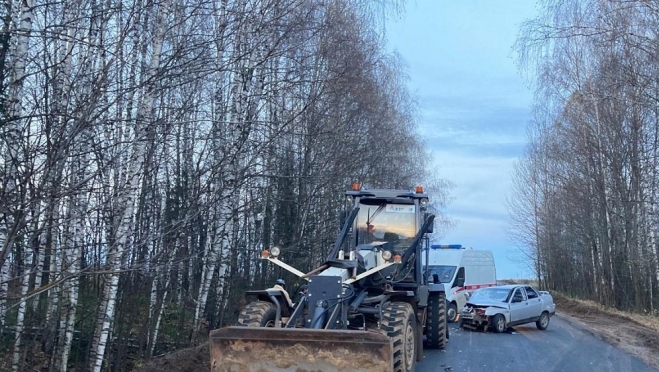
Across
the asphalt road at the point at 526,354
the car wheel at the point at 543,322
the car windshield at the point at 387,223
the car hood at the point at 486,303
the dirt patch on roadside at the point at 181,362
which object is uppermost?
the car windshield at the point at 387,223

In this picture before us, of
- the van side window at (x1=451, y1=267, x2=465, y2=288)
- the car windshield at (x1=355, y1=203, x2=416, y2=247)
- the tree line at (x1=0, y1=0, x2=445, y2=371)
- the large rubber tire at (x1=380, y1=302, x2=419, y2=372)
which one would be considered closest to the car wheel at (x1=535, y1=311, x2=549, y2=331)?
the van side window at (x1=451, y1=267, x2=465, y2=288)

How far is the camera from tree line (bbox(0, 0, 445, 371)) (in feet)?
21.0

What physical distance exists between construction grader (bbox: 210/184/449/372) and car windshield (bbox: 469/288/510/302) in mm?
5102

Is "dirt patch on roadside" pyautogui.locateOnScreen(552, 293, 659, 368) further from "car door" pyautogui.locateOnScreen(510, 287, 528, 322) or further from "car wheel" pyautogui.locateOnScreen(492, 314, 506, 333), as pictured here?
"car wheel" pyautogui.locateOnScreen(492, 314, 506, 333)

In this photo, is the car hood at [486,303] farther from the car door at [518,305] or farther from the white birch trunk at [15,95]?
the white birch trunk at [15,95]

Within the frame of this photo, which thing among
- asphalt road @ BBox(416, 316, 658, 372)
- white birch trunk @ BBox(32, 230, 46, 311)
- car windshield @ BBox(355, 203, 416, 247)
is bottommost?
asphalt road @ BBox(416, 316, 658, 372)

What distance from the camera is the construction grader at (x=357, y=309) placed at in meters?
8.48

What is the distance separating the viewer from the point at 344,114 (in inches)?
898

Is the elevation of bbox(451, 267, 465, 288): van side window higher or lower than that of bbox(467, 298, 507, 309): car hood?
higher

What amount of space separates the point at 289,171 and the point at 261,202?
159 inches

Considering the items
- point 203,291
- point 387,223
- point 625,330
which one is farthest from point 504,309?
point 203,291

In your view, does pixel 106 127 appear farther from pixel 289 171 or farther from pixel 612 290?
pixel 612 290

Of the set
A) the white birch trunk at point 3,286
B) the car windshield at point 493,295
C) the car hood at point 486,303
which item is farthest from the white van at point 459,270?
the white birch trunk at point 3,286

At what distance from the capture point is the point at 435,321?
1587 cm
